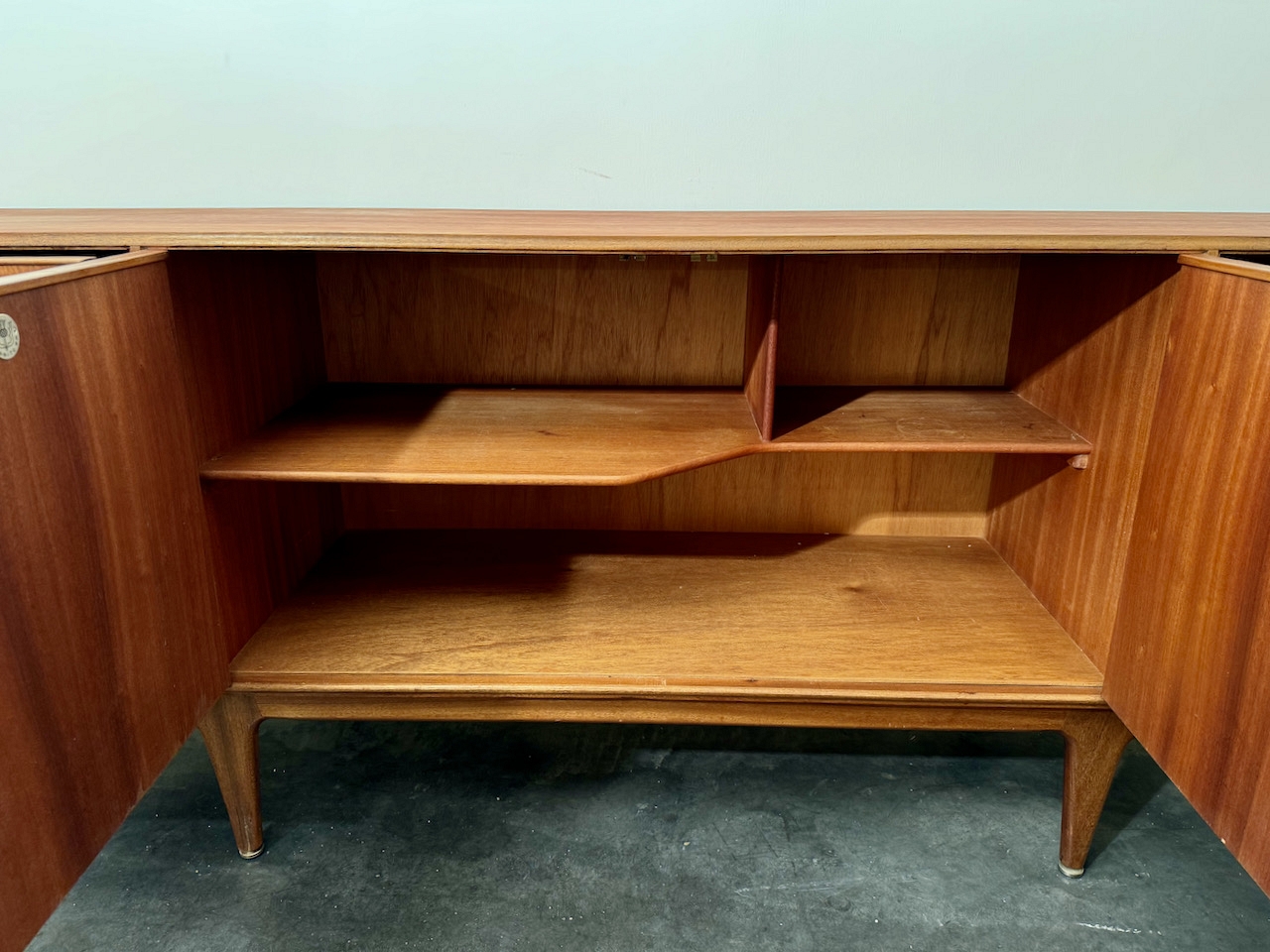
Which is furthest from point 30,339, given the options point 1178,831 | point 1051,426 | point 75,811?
point 1178,831

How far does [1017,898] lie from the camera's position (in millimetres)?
1223

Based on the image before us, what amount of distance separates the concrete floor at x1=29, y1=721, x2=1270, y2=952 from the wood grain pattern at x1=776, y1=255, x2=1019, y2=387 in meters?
0.66

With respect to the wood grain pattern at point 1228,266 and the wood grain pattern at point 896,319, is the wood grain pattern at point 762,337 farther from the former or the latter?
the wood grain pattern at point 1228,266

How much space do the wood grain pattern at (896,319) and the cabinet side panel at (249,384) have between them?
78 centimetres

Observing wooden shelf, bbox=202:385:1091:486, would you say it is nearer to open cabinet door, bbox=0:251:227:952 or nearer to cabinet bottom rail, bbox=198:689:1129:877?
open cabinet door, bbox=0:251:227:952

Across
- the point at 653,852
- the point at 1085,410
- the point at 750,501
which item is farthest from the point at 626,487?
the point at 1085,410

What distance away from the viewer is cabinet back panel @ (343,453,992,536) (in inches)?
60.7

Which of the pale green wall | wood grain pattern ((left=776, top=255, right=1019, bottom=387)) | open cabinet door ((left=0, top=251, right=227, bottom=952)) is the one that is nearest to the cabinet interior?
wood grain pattern ((left=776, top=255, right=1019, bottom=387))

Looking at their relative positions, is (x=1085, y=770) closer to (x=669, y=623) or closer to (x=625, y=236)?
(x=669, y=623)

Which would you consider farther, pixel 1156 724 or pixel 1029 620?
pixel 1029 620

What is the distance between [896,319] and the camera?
1.44 meters

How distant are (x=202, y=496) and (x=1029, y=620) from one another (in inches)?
46.7

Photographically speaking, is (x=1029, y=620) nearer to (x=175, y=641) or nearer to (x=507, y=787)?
(x=507, y=787)

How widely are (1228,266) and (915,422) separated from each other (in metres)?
0.45
